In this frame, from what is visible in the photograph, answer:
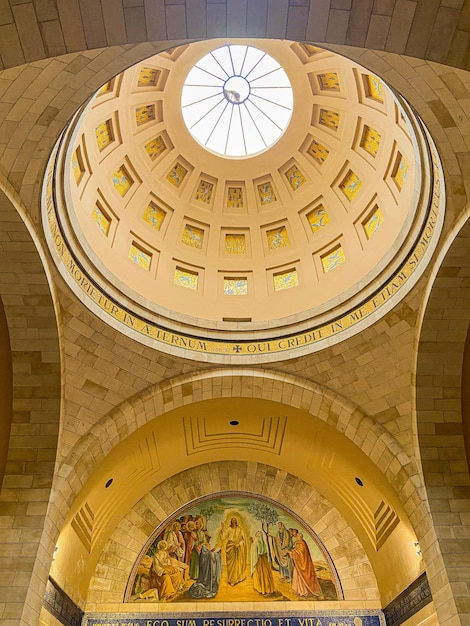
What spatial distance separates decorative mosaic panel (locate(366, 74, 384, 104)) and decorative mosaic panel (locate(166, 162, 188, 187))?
16.5 feet

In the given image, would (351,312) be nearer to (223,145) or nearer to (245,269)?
(245,269)

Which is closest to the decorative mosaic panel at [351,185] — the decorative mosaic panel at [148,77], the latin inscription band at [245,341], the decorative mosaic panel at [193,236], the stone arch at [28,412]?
the latin inscription band at [245,341]

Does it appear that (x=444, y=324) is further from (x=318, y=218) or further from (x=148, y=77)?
(x=148, y=77)

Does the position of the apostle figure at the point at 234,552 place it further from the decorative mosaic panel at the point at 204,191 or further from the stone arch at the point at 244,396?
the decorative mosaic panel at the point at 204,191

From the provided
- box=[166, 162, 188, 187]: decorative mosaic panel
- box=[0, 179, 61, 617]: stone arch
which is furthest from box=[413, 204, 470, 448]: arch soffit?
box=[166, 162, 188, 187]: decorative mosaic panel

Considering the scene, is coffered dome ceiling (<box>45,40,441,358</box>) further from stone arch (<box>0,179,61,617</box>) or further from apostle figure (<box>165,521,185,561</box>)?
apostle figure (<box>165,521,185,561</box>)

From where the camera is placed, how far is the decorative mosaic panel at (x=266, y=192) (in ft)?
45.5

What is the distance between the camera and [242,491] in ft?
45.9

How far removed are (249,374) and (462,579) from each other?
5401 mm

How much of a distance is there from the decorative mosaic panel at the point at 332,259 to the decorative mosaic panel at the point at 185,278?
323cm

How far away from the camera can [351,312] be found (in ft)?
36.1

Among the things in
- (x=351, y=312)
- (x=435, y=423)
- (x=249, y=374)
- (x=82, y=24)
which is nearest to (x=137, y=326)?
(x=249, y=374)

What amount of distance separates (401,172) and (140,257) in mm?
6227

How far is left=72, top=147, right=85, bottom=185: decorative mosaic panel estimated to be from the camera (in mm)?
10312
